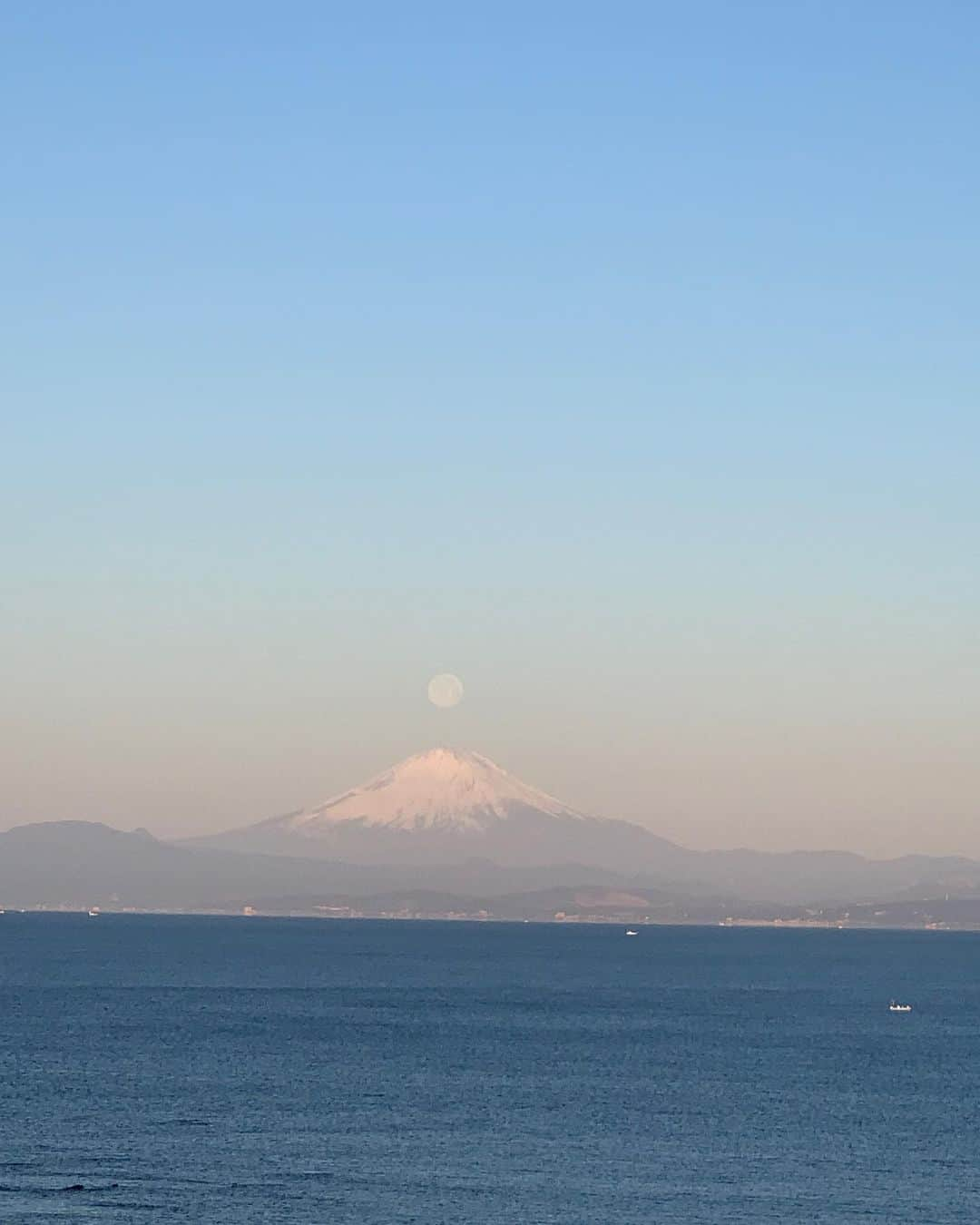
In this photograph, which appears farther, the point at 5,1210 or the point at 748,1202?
the point at 748,1202

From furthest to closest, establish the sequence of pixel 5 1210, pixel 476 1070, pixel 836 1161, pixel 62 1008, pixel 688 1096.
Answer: pixel 62 1008 < pixel 476 1070 < pixel 688 1096 < pixel 836 1161 < pixel 5 1210

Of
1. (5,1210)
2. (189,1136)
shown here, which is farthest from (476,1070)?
(5,1210)

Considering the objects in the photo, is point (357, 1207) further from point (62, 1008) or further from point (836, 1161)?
point (62, 1008)

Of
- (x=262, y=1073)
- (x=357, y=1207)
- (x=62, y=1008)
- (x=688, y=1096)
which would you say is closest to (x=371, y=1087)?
(x=262, y=1073)

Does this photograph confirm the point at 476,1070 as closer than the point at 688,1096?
No

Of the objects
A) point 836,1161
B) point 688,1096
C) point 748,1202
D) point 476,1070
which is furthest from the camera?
point 476,1070

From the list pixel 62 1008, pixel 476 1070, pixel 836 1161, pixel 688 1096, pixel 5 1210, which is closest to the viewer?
pixel 5 1210

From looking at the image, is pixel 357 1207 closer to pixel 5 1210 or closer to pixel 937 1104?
pixel 5 1210

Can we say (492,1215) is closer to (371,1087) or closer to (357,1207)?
(357,1207)

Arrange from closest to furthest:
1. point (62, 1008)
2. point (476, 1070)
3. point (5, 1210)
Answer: point (5, 1210)
point (476, 1070)
point (62, 1008)
